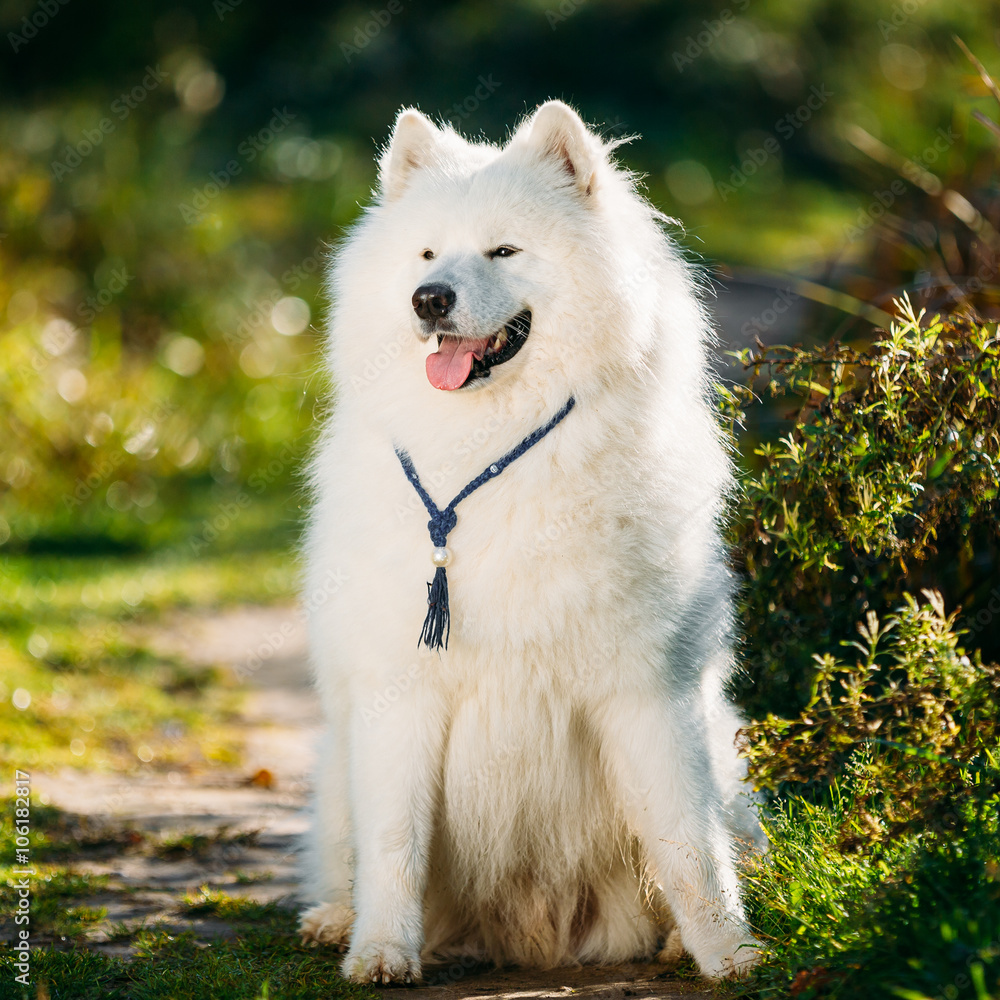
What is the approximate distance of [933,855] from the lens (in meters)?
2.41

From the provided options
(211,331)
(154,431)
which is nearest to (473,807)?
(154,431)

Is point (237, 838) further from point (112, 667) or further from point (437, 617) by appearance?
point (112, 667)

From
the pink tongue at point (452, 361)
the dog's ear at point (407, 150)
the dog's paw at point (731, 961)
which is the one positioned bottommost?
the dog's paw at point (731, 961)

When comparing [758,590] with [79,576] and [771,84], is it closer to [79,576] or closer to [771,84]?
[79,576]

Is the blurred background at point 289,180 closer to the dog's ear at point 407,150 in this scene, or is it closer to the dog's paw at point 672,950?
the dog's ear at point 407,150

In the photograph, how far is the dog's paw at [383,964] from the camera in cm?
291

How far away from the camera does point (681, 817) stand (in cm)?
291

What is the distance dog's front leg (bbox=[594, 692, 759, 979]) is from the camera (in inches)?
114

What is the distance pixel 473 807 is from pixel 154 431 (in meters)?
7.31

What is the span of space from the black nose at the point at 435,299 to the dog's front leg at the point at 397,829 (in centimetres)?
99

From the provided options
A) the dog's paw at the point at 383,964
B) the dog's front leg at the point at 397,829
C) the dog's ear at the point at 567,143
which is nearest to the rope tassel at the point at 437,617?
the dog's front leg at the point at 397,829

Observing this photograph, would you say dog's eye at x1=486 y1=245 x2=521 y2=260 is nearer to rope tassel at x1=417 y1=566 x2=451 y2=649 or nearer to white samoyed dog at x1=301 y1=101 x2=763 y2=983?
white samoyed dog at x1=301 y1=101 x2=763 y2=983

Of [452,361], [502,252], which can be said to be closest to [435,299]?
[452,361]

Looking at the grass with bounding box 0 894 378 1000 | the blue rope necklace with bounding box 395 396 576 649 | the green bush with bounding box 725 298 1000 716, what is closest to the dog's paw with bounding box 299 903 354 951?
the grass with bounding box 0 894 378 1000
